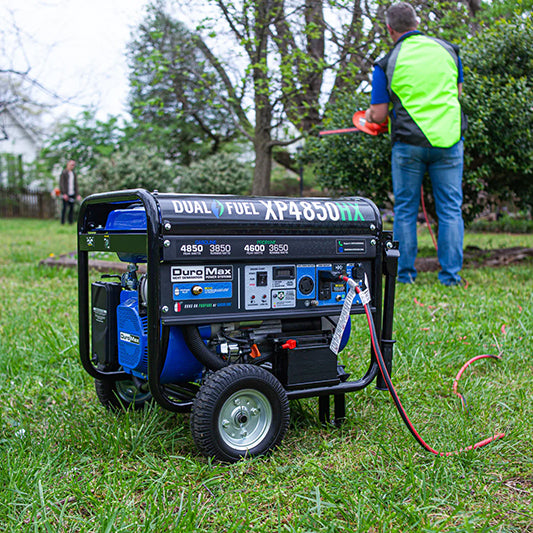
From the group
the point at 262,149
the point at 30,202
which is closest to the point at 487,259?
the point at 262,149

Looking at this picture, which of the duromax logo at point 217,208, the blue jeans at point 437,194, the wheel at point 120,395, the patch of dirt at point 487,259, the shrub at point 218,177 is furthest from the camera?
the shrub at point 218,177

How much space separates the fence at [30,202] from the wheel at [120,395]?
24.1 metres

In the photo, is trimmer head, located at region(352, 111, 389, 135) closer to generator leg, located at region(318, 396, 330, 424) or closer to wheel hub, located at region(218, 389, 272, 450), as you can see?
generator leg, located at region(318, 396, 330, 424)

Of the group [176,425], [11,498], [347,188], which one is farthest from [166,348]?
[347,188]

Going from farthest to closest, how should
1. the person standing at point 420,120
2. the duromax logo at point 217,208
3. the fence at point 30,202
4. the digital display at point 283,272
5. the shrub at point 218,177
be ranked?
the fence at point 30,202
the shrub at point 218,177
the person standing at point 420,120
the digital display at point 283,272
the duromax logo at point 217,208

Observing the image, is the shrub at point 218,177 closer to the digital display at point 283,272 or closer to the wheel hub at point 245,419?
the digital display at point 283,272

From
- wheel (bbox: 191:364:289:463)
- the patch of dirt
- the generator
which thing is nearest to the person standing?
the patch of dirt

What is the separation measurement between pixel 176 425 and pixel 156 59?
791 cm

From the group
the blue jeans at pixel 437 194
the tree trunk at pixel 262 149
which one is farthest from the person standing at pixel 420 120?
the tree trunk at pixel 262 149

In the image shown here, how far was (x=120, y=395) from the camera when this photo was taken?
2523mm

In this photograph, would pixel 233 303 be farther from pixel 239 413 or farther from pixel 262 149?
pixel 262 149

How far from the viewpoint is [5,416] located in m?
2.49

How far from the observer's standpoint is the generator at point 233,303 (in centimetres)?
196

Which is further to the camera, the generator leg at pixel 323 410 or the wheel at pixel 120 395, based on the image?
the wheel at pixel 120 395
